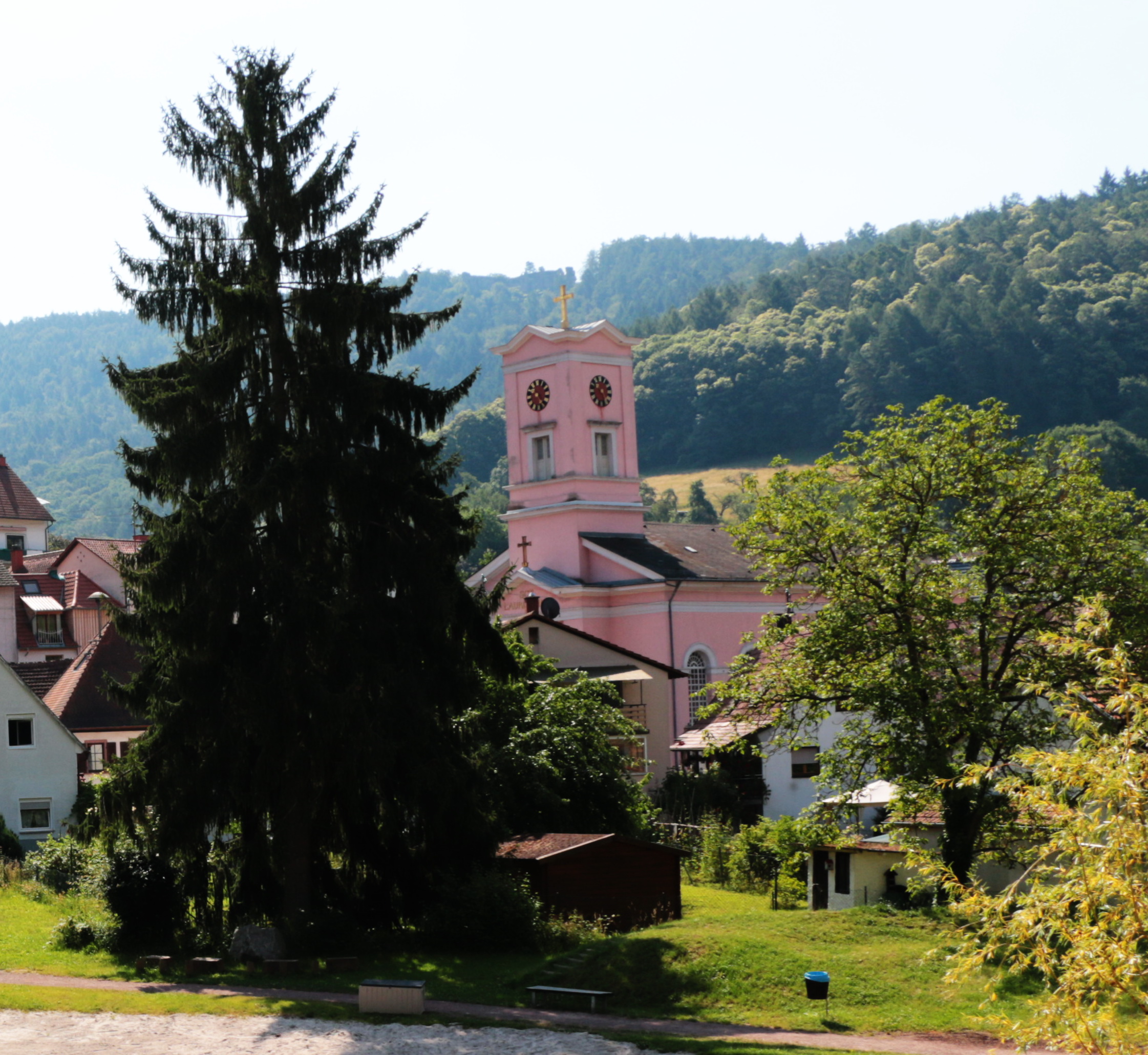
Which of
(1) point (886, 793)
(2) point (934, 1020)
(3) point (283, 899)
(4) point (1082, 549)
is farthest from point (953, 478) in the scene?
(3) point (283, 899)

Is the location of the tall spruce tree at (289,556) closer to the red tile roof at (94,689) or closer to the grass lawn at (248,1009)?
the grass lawn at (248,1009)

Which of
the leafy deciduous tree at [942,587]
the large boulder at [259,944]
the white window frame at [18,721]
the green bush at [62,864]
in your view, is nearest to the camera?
the large boulder at [259,944]

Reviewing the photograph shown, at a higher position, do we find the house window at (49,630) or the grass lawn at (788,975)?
the house window at (49,630)

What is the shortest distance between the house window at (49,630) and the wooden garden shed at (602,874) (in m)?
44.6

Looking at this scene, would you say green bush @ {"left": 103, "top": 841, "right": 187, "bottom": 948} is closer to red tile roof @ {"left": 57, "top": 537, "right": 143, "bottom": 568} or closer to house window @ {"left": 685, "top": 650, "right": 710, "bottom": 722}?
house window @ {"left": 685, "top": 650, "right": 710, "bottom": 722}

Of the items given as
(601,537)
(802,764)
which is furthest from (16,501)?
(802,764)

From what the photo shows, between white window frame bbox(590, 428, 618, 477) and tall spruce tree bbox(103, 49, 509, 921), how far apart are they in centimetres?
3741

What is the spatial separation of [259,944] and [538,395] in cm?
4319

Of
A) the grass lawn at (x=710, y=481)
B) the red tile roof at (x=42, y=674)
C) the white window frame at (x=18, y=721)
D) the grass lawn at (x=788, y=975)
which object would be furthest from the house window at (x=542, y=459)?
the grass lawn at (x=710, y=481)

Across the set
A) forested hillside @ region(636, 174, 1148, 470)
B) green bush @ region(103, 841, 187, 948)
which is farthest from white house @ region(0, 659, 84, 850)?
forested hillside @ region(636, 174, 1148, 470)

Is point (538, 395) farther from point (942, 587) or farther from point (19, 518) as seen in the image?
point (19, 518)

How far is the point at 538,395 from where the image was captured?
222 ft

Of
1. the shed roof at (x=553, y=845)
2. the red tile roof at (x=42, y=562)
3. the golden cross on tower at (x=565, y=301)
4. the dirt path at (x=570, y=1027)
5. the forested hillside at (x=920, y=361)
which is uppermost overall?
the forested hillside at (x=920, y=361)

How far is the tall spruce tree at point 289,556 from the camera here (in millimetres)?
26797
